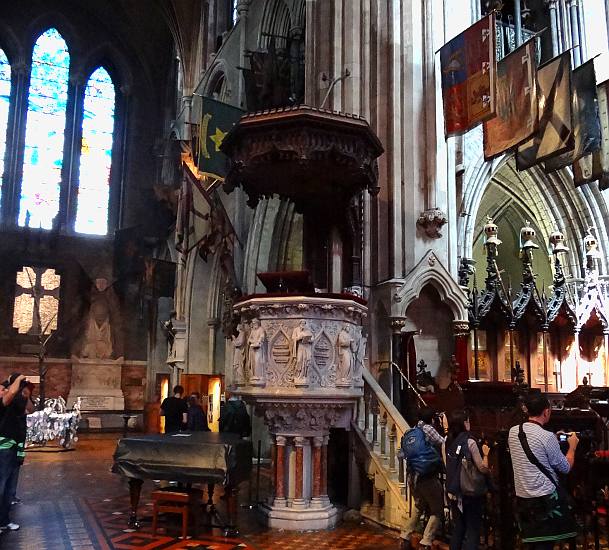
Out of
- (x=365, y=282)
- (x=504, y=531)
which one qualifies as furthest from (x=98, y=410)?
(x=504, y=531)

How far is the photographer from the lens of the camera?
20.0ft

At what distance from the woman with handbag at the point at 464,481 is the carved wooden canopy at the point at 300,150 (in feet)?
12.1

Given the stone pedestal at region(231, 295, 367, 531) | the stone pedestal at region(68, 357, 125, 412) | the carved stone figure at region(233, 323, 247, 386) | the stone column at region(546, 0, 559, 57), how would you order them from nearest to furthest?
1. the stone pedestal at region(231, 295, 367, 531)
2. the carved stone figure at region(233, 323, 247, 386)
3. the stone column at region(546, 0, 559, 57)
4. the stone pedestal at region(68, 357, 125, 412)

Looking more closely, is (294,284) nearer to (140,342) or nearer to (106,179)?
(140,342)

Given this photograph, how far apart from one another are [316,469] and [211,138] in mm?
7384

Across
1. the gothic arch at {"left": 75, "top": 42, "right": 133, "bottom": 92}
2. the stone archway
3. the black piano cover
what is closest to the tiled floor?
the black piano cover

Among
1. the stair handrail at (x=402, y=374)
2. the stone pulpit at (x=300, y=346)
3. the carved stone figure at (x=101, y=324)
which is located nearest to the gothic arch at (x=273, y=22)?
the stone pulpit at (x=300, y=346)

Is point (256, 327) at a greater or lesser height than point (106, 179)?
lesser

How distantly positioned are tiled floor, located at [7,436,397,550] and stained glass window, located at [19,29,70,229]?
48.7ft

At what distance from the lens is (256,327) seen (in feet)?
22.5

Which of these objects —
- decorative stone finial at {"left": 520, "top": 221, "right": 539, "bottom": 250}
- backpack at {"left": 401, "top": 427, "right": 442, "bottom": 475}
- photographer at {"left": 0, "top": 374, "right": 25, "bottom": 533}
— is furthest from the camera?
decorative stone finial at {"left": 520, "top": 221, "right": 539, "bottom": 250}

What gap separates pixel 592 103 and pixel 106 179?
17535 mm

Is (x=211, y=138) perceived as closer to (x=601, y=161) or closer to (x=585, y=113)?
(x=585, y=113)

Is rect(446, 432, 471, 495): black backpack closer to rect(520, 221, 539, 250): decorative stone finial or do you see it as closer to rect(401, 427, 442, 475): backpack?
rect(401, 427, 442, 475): backpack
